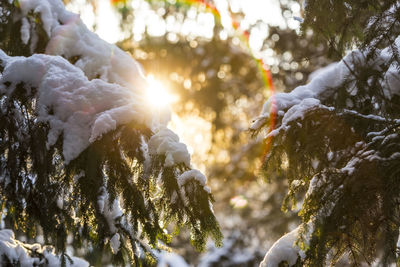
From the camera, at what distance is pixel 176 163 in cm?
177

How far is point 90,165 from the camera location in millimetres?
1735

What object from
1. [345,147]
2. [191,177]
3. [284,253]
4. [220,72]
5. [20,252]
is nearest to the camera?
[191,177]

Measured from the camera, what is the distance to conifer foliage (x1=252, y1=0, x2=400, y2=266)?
1.66 meters

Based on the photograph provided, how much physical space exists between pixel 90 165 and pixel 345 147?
3.97 ft

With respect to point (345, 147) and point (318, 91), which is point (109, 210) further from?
point (318, 91)

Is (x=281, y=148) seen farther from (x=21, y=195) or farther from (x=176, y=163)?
(x=21, y=195)

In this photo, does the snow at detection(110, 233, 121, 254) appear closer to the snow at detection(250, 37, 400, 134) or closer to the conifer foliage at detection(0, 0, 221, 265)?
the conifer foliage at detection(0, 0, 221, 265)

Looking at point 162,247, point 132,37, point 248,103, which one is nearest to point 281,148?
point 162,247

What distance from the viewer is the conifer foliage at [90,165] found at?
174 cm

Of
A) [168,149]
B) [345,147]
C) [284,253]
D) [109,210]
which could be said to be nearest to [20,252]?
[109,210]

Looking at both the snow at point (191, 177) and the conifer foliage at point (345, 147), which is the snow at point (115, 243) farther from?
the conifer foliage at point (345, 147)

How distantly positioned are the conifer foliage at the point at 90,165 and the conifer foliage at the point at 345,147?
0.49 m

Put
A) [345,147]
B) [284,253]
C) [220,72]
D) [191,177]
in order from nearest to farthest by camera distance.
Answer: [191,177] → [345,147] → [284,253] → [220,72]

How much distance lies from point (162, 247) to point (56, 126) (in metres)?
0.89
